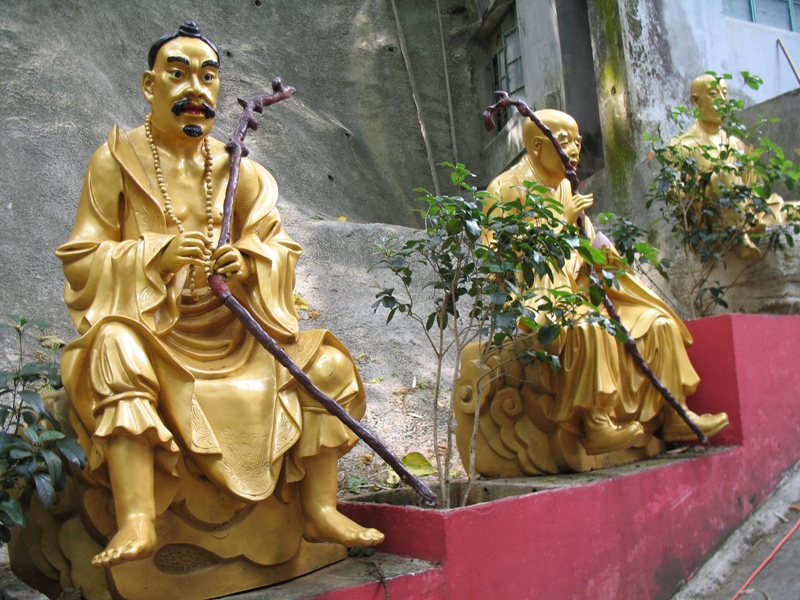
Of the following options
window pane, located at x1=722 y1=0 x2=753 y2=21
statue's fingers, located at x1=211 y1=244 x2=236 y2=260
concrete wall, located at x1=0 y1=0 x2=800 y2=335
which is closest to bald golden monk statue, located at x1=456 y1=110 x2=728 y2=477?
statue's fingers, located at x1=211 y1=244 x2=236 y2=260

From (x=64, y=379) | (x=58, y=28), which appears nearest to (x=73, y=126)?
(x=58, y=28)

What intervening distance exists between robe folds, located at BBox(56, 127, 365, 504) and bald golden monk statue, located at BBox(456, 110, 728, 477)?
1020mm

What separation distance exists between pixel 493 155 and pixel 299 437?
1108cm

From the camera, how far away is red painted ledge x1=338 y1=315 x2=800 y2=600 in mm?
2785

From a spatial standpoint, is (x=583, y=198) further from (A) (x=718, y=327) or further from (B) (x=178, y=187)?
(B) (x=178, y=187)

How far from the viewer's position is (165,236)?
286 centimetres

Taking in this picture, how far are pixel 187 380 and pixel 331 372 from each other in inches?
19.9

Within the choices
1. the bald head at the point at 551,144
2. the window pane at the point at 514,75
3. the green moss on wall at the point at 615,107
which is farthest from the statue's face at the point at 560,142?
the window pane at the point at 514,75

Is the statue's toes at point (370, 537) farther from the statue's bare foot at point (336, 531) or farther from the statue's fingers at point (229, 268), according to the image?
the statue's fingers at point (229, 268)

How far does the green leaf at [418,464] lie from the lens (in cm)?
495

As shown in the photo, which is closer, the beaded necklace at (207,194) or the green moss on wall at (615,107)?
the beaded necklace at (207,194)

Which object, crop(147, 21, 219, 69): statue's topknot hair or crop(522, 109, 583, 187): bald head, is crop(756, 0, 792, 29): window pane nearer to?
crop(522, 109, 583, 187): bald head

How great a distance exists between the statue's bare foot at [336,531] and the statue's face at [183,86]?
5.12 ft

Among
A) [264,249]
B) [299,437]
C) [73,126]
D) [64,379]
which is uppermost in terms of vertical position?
[73,126]
